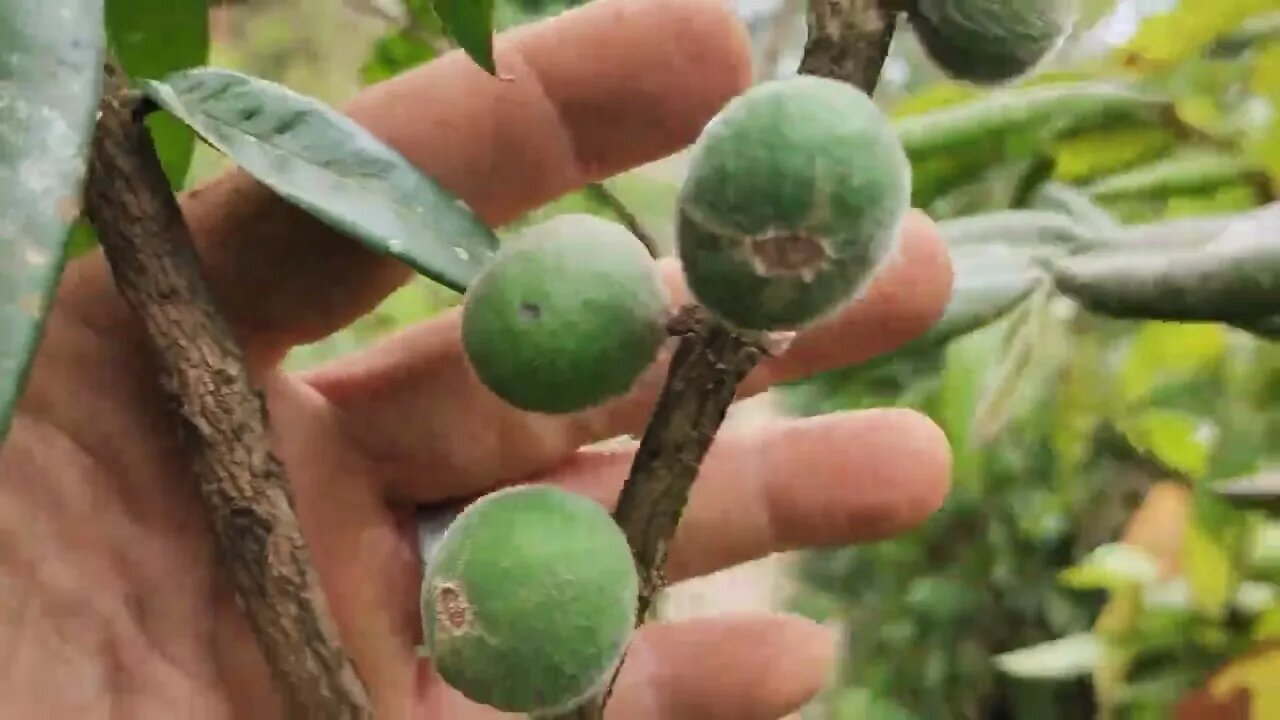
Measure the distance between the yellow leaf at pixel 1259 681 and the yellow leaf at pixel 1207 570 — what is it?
11 cm

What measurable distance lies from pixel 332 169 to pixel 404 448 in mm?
253

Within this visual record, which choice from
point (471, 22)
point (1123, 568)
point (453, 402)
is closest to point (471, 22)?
point (471, 22)

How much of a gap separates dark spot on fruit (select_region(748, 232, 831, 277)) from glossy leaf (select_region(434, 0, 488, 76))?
0.17 m

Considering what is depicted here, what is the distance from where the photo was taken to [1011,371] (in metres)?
0.75

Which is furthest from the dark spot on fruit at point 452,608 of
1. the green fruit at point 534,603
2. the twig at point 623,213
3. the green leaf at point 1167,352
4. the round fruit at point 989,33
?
the green leaf at point 1167,352

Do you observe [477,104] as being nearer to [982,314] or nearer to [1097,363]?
[982,314]

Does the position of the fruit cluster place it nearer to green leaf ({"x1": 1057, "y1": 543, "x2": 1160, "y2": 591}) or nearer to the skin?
the skin

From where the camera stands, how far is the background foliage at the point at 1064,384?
2.59 feet

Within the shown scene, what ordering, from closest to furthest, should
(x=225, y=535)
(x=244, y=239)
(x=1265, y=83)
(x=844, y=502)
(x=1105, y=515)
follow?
(x=225, y=535) → (x=244, y=239) → (x=844, y=502) → (x=1265, y=83) → (x=1105, y=515)

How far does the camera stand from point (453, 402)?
24.7 inches

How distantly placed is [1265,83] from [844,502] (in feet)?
1.25

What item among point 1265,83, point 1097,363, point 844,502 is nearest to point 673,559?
point 844,502

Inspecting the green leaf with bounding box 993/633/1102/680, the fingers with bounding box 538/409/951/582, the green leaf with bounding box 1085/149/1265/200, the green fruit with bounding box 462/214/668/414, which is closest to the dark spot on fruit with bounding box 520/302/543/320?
the green fruit with bounding box 462/214/668/414

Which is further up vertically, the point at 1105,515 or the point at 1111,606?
the point at 1111,606
